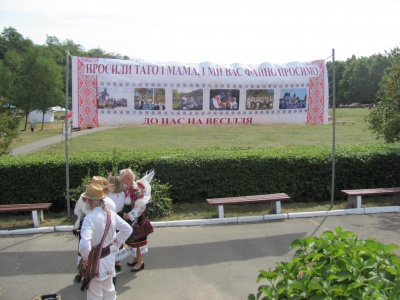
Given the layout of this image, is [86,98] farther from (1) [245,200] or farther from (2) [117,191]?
(1) [245,200]

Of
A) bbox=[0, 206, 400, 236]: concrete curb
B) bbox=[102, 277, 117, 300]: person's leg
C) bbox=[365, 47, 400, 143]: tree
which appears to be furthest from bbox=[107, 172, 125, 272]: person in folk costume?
bbox=[365, 47, 400, 143]: tree

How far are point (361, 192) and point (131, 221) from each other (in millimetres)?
5800

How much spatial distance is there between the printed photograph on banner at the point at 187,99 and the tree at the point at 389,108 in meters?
6.16

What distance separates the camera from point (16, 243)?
257 inches

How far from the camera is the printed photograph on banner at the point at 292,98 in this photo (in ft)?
27.7

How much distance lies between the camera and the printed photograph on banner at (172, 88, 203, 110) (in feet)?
26.6

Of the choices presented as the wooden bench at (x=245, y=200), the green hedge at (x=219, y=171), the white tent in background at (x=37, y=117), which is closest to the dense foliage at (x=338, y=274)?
the wooden bench at (x=245, y=200)

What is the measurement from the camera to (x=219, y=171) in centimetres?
873

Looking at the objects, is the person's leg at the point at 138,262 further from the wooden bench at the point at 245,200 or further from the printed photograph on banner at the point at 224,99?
the printed photograph on banner at the point at 224,99

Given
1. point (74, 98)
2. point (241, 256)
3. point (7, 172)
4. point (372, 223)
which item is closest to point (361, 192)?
point (372, 223)

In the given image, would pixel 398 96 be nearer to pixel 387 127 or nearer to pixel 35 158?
pixel 387 127

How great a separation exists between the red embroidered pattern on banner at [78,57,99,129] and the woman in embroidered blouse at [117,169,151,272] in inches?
111

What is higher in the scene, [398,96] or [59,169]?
[398,96]

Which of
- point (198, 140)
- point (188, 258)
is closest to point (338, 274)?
point (188, 258)
